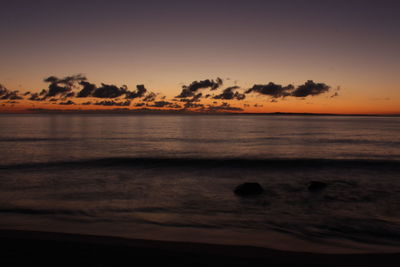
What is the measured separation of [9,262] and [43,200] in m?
8.93

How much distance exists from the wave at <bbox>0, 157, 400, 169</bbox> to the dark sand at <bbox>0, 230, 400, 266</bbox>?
67.9 feet

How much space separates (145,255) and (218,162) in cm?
2355

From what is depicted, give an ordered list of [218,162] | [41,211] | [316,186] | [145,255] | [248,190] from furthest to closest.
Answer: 1. [218,162]
2. [316,186]
3. [248,190]
4. [41,211]
5. [145,255]

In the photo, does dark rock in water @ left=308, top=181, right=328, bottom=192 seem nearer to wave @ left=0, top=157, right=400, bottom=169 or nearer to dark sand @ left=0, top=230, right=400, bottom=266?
dark sand @ left=0, top=230, right=400, bottom=266

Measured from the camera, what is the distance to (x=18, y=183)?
1969cm

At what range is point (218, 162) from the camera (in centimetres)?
3102

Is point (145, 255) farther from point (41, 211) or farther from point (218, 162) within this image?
point (218, 162)

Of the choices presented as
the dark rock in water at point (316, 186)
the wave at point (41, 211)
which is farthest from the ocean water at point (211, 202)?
the dark rock in water at point (316, 186)

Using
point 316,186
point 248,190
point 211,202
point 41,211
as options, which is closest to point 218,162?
point 316,186

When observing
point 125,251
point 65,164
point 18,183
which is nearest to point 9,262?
point 125,251

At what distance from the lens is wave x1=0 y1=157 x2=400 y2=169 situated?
94.0 feet

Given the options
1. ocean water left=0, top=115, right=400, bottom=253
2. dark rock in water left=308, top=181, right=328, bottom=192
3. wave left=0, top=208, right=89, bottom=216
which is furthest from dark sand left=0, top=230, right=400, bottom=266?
dark rock in water left=308, top=181, right=328, bottom=192

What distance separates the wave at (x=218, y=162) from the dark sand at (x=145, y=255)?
2069 centimetres

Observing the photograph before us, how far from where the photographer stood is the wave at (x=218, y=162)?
1128 inches
